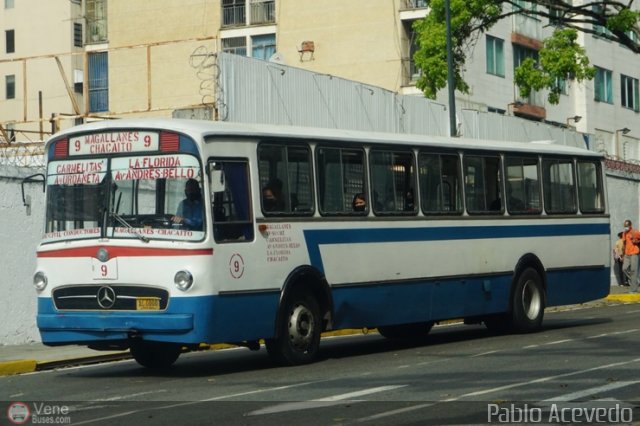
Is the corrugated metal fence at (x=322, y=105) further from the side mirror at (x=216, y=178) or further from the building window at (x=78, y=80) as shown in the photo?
the building window at (x=78, y=80)

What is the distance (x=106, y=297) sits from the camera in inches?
647

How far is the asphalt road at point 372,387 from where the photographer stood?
1190 cm

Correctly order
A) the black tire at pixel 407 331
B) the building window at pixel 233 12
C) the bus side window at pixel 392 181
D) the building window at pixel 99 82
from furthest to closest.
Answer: the building window at pixel 99 82 < the building window at pixel 233 12 < the black tire at pixel 407 331 < the bus side window at pixel 392 181

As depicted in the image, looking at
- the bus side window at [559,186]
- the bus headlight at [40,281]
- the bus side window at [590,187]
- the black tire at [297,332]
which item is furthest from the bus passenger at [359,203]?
the bus side window at [590,187]

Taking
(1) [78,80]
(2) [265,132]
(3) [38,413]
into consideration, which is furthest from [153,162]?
(1) [78,80]

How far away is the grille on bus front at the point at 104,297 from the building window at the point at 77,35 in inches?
2520

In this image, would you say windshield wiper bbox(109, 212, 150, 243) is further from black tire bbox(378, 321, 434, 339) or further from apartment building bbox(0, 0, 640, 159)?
apartment building bbox(0, 0, 640, 159)

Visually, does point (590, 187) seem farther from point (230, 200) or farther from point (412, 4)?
point (412, 4)

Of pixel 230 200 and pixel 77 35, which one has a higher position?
pixel 77 35

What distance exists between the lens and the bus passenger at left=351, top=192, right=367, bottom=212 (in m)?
→ 18.8

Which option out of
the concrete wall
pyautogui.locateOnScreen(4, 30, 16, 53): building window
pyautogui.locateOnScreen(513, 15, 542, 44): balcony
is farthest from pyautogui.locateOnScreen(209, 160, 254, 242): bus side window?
pyautogui.locateOnScreen(4, 30, 16, 53): building window

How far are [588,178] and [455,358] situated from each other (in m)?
7.74

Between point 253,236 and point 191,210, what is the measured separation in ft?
3.18

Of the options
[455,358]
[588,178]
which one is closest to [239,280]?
[455,358]
